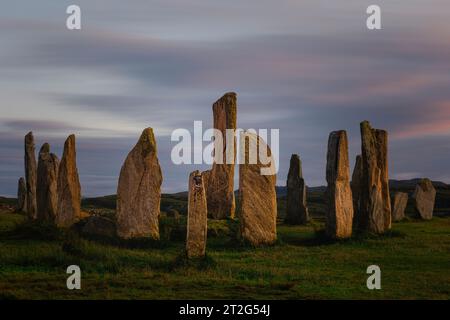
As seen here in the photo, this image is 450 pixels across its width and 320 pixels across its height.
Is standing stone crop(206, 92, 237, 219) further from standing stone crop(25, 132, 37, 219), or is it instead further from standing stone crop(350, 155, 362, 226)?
standing stone crop(25, 132, 37, 219)

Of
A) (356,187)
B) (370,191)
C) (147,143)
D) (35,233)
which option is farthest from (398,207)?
A: (35,233)

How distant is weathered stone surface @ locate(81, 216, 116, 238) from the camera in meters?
27.6

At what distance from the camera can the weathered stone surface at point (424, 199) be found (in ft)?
139

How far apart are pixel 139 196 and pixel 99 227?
224 centimetres

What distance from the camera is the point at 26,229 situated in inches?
1107

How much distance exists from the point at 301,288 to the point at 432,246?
11.3 m

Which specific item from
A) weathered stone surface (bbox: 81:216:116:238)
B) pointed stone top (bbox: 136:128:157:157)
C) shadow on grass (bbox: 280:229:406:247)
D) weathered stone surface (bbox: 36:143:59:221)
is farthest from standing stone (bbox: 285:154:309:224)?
weathered stone surface (bbox: 81:216:116:238)

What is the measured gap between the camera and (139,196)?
89.1 ft

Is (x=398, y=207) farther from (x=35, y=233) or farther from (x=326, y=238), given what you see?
(x=35, y=233)

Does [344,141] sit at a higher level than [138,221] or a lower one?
higher

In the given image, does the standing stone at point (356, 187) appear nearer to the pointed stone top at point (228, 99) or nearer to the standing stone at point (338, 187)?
the standing stone at point (338, 187)
